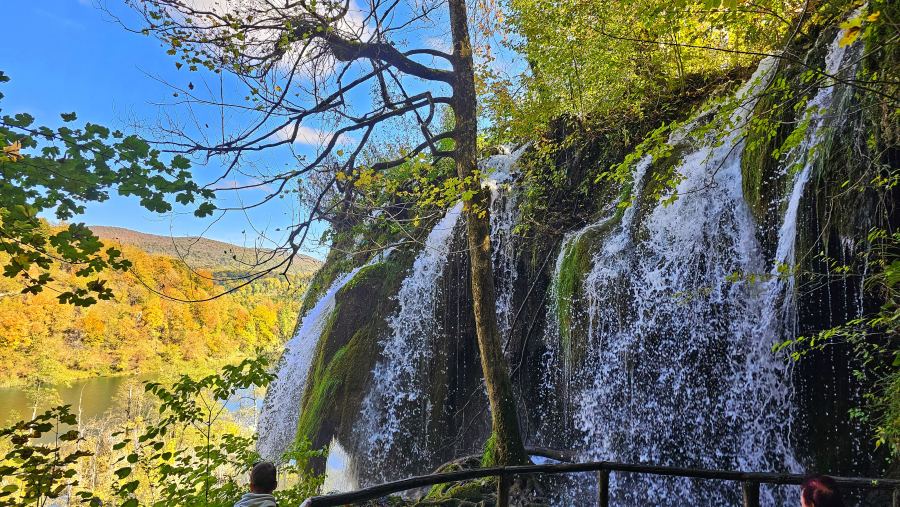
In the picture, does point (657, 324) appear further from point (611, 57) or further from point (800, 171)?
point (611, 57)

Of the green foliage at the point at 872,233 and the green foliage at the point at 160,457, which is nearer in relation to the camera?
the green foliage at the point at 160,457

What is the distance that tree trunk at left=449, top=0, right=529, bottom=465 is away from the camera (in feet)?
18.0

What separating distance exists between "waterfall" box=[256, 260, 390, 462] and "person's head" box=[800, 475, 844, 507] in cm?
932

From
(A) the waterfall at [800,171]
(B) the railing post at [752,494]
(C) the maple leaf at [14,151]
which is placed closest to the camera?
(B) the railing post at [752,494]

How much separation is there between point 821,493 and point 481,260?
389 cm

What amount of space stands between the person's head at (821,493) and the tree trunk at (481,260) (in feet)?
11.7

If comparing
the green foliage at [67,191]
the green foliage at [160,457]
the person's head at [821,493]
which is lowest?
the green foliage at [160,457]

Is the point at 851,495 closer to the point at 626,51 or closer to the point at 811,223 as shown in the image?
the point at 811,223

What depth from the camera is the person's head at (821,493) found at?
2.08m

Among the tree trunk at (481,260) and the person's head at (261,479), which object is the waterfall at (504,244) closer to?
the tree trunk at (481,260)

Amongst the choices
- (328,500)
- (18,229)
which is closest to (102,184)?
(18,229)

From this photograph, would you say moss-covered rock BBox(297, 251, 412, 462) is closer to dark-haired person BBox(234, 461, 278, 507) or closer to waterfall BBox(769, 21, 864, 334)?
waterfall BBox(769, 21, 864, 334)

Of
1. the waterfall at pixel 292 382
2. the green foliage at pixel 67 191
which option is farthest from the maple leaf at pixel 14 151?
the waterfall at pixel 292 382

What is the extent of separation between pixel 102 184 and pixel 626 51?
8.12 metres
